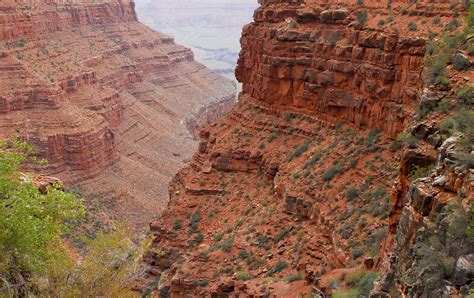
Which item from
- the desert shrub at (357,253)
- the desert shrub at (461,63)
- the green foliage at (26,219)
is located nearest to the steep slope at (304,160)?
the desert shrub at (357,253)

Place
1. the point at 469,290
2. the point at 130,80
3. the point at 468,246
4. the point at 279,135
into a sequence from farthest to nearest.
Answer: the point at 130,80, the point at 279,135, the point at 468,246, the point at 469,290

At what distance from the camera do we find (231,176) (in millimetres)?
34562

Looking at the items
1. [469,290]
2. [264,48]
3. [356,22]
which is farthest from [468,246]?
[264,48]

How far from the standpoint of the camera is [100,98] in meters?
85.8

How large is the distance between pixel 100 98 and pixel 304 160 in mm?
60298

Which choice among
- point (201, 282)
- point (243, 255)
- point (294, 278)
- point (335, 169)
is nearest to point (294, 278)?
point (294, 278)

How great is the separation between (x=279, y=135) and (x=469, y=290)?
2475 centimetres

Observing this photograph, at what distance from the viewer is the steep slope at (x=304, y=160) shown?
22828mm

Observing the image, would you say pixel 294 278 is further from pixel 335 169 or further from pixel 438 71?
pixel 438 71

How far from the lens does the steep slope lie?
2283cm

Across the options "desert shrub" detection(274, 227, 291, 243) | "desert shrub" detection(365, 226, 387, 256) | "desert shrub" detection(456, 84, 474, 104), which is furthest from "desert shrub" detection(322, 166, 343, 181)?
"desert shrub" detection(456, 84, 474, 104)

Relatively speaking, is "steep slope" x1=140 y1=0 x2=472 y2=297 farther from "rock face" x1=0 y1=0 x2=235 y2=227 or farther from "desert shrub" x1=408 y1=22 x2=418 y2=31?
"rock face" x1=0 y1=0 x2=235 y2=227

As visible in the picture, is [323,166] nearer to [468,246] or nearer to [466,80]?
[466,80]

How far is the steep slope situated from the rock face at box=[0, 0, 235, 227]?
31.3 metres
